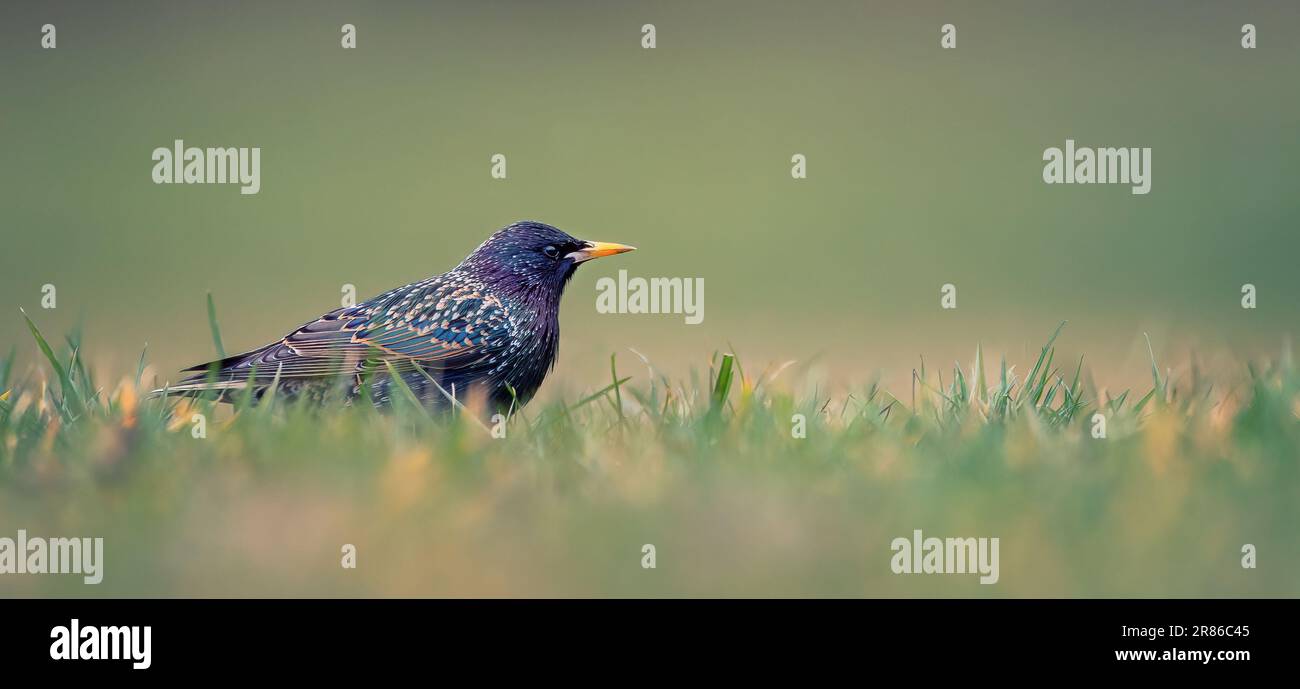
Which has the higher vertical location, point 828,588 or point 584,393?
point 584,393

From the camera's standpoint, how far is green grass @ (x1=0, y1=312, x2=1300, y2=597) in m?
2.76

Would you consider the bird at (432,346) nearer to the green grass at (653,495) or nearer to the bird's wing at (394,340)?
the bird's wing at (394,340)

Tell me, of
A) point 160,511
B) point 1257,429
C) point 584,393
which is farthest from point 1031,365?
point 160,511

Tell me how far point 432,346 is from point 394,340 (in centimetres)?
17

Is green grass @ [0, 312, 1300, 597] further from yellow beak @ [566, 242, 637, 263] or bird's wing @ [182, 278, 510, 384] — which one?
yellow beak @ [566, 242, 637, 263]

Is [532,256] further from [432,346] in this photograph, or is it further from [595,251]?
[432,346]

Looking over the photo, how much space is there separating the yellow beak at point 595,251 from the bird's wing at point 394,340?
0.53 metres

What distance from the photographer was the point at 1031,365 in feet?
15.2

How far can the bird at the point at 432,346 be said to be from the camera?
15.3 feet

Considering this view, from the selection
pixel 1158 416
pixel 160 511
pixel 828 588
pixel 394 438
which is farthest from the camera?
pixel 1158 416

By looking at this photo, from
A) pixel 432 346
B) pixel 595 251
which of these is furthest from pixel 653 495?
pixel 595 251

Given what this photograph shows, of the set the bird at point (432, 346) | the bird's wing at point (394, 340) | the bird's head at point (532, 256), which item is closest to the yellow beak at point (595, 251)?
the bird's head at point (532, 256)

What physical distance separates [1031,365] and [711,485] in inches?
77.5

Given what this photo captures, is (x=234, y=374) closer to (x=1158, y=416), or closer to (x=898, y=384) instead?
(x=898, y=384)
